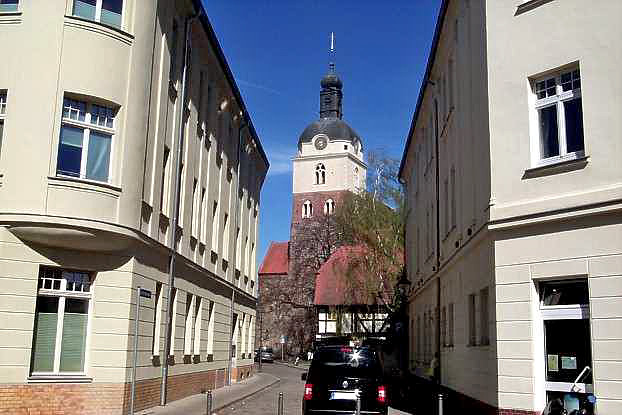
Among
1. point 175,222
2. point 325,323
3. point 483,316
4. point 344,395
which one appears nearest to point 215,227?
point 175,222

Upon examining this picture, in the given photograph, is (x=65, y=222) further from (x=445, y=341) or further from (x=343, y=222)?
(x=343, y=222)

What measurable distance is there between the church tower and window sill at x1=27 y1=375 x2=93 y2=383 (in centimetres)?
6904

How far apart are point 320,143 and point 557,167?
80.5m

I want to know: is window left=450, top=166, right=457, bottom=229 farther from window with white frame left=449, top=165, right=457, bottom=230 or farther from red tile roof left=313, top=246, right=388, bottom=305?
red tile roof left=313, top=246, right=388, bottom=305

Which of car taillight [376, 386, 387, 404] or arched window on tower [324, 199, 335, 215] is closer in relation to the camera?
car taillight [376, 386, 387, 404]

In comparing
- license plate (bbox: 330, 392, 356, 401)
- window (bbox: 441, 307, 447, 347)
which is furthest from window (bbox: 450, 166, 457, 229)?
license plate (bbox: 330, 392, 356, 401)

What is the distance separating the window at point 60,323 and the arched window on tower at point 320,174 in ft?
245

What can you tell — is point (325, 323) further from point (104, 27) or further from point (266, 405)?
point (104, 27)

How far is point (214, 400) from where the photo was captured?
76.0 ft

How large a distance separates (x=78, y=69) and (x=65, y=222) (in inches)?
144

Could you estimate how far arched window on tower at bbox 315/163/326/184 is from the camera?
298 ft

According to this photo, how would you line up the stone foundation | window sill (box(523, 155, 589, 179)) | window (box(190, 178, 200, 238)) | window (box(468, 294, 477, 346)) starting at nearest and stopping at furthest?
window sill (box(523, 155, 589, 179))
the stone foundation
window (box(468, 294, 477, 346))
window (box(190, 178, 200, 238))

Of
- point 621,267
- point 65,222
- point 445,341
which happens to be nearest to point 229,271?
point 445,341

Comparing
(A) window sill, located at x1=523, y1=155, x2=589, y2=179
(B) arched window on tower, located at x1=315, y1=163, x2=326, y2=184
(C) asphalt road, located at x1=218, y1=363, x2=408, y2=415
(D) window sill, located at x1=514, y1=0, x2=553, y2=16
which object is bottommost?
(C) asphalt road, located at x1=218, y1=363, x2=408, y2=415
